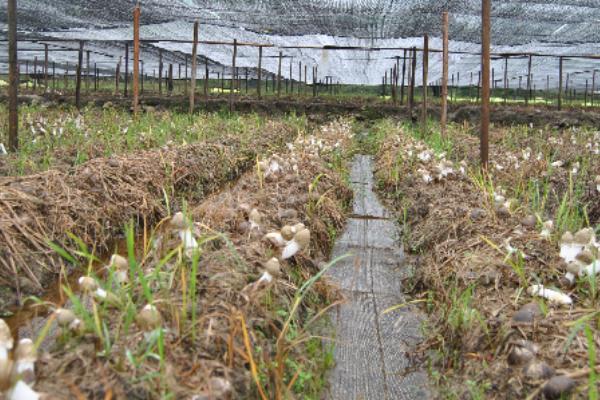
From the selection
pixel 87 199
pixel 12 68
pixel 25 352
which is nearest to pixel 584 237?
pixel 25 352

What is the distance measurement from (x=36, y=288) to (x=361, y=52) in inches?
668

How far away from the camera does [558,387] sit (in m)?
1.69

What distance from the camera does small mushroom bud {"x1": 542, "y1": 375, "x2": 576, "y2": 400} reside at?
169 cm

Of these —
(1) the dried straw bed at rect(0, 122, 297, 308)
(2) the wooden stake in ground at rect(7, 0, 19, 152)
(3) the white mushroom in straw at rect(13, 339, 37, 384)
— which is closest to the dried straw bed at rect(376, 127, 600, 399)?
(3) the white mushroom in straw at rect(13, 339, 37, 384)

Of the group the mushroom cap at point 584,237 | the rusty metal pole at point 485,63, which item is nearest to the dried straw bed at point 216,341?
the mushroom cap at point 584,237

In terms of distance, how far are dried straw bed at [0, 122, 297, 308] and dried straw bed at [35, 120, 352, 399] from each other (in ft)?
2.35

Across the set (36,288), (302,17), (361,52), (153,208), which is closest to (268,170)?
(153,208)

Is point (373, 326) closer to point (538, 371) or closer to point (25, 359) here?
point (538, 371)

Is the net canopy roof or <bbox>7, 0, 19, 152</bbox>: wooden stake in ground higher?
the net canopy roof

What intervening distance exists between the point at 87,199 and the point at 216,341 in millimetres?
2420

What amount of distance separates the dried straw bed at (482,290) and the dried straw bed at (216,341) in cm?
55

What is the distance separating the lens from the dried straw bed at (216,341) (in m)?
→ 1.58

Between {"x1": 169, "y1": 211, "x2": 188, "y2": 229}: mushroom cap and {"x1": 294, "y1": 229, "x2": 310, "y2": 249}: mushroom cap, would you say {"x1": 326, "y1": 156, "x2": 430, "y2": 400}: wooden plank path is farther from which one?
{"x1": 169, "y1": 211, "x2": 188, "y2": 229}: mushroom cap

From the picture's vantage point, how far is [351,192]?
18.0ft
